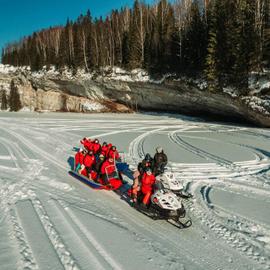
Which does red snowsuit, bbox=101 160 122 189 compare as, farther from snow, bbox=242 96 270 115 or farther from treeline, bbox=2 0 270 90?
treeline, bbox=2 0 270 90

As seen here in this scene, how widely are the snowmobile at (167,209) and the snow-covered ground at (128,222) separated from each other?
20cm

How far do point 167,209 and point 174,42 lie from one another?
34185 mm

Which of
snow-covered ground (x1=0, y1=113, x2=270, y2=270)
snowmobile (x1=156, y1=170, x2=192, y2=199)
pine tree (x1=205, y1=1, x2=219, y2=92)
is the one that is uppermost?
pine tree (x1=205, y1=1, x2=219, y2=92)

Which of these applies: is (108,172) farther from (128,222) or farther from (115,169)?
(128,222)

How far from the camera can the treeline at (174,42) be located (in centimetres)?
2925

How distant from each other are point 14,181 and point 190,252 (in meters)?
7.58

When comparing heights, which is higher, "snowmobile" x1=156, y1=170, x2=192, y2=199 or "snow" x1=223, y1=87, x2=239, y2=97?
"snow" x1=223, y1=87, x2=239, y2=97

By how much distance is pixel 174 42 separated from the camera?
38.8 metres

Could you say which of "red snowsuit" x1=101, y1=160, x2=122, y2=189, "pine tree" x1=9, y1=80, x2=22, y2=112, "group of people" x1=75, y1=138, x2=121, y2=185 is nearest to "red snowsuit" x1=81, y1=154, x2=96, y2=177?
"group of people" x1=75, y1=138, x2=121, y2=185

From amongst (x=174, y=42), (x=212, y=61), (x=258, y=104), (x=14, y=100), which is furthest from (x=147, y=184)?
(x=14, y=100)

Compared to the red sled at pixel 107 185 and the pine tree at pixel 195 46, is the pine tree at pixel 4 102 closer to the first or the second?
the pine tree at pixel 195 46

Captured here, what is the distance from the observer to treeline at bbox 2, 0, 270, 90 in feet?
96.0

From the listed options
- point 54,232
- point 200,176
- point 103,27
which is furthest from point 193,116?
point 54,232

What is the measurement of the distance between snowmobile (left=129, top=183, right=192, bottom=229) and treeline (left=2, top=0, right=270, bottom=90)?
23722 millimetres
